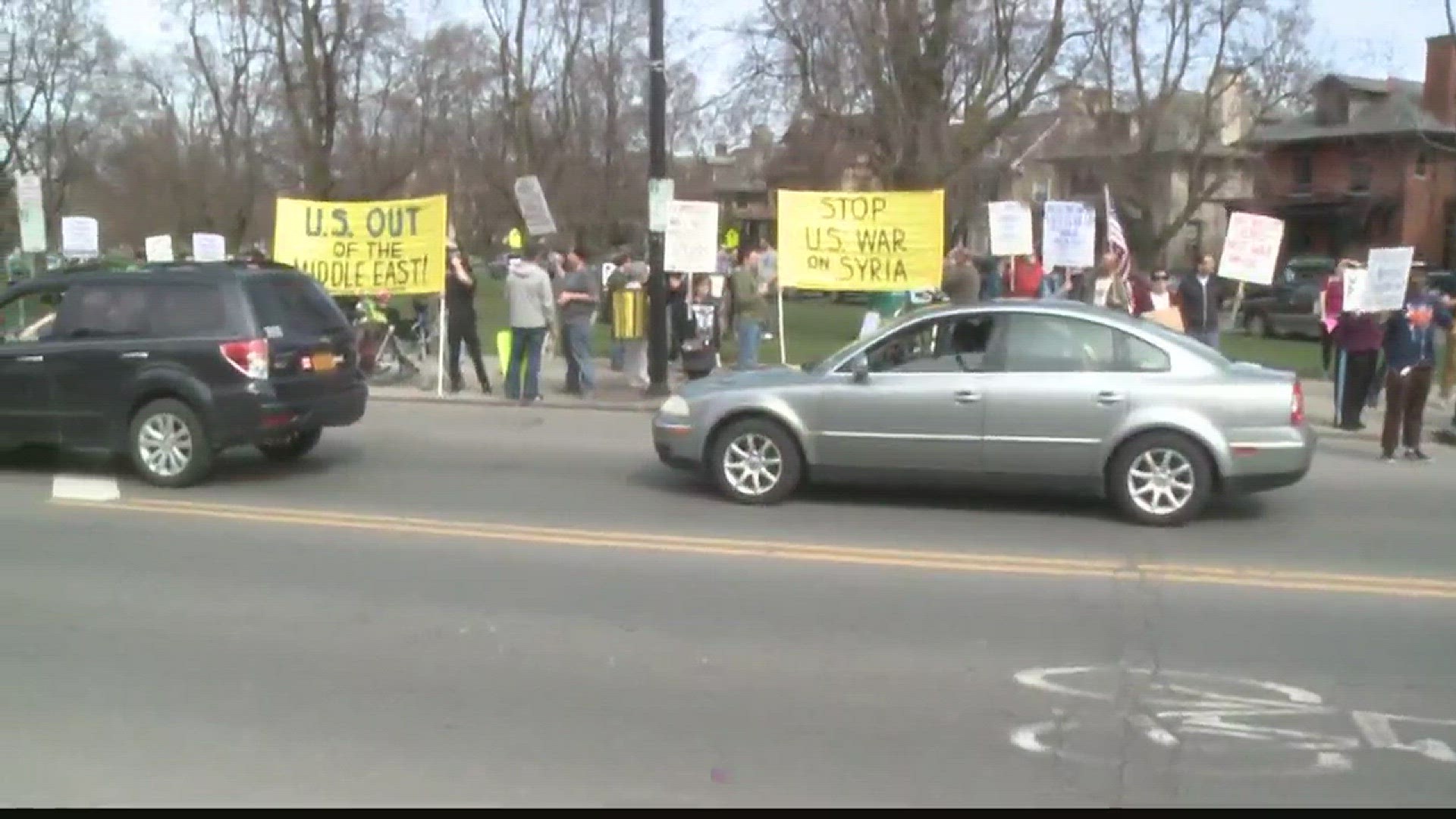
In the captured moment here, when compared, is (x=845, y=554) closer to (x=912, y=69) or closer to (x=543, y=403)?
(x=543, y=403)

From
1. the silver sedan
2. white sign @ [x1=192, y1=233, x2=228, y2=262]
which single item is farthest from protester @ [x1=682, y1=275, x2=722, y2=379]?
white sign @ [x1=192, y1=233, x2=228, y2=262]

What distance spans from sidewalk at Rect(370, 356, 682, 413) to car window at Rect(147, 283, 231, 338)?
6145 mm

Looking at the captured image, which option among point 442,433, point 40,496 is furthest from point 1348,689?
point 442,433

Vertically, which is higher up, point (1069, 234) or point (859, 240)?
point (1069, 234)

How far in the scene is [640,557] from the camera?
890cm

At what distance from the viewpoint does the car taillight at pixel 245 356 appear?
1119 cm

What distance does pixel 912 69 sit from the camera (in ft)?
100

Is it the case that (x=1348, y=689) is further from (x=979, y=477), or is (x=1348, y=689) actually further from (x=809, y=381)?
(x=809, y=381)

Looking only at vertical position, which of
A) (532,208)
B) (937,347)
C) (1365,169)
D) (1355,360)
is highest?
(1365,169)

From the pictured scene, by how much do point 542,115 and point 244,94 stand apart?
12.3m

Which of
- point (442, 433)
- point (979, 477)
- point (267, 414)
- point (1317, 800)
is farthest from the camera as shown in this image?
point (442, 433)

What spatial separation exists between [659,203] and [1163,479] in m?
8.47

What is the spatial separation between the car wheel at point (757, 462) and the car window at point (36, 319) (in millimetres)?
5381

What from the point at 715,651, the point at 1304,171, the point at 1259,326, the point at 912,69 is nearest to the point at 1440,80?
the point at 1304,171
